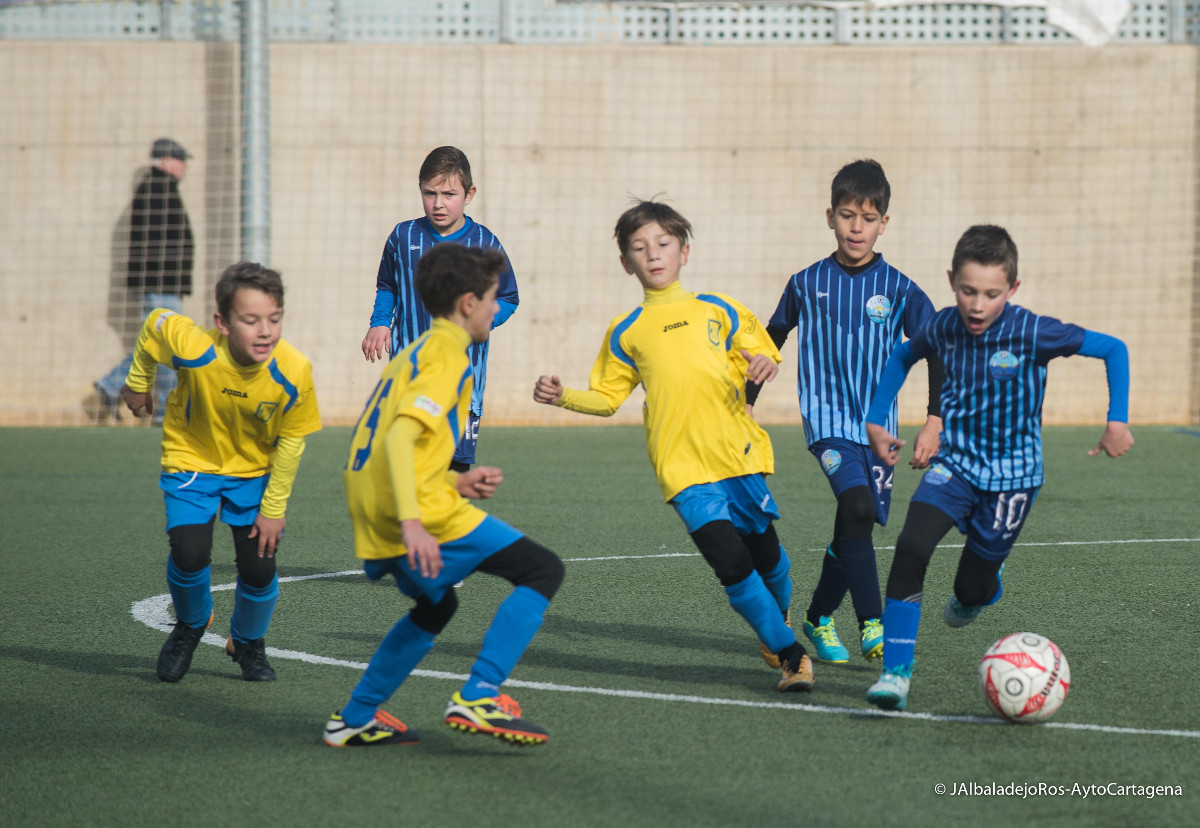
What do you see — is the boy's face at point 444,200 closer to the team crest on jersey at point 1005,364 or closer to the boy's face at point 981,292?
the boy's face at point 981,292

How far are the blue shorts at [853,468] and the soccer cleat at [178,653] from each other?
224 cm

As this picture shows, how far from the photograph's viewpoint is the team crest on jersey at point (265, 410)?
431cm

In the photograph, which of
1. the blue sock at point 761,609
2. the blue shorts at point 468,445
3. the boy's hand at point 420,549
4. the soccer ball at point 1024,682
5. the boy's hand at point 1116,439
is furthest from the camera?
the blue shorts at point 468,445

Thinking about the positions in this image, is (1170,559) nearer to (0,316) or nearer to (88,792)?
(88,792)

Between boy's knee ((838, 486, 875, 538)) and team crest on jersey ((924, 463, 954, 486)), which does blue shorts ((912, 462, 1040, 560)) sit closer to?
team crest on jersey ((924, 463, 954, 486))

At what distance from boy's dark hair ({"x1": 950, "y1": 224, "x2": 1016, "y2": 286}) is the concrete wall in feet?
30.0

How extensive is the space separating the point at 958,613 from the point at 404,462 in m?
2.03

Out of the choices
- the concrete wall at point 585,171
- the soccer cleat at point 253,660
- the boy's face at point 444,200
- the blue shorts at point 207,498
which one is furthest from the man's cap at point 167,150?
the soccer cleat at point 253,660

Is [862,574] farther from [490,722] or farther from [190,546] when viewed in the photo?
[190,546]

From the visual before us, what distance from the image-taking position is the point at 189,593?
4414 millimetres

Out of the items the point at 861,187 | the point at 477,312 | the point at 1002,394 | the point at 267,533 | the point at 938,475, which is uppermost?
the point at 861,187

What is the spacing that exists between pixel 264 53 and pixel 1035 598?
9519 millimetres

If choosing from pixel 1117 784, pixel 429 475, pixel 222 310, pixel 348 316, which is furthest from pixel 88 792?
pixel 348 316

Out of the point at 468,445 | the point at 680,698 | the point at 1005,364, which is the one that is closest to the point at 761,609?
the point at 680,698
